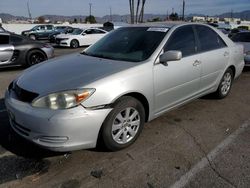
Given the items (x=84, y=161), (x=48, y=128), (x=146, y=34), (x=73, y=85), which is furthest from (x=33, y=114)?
(x=146, y=34)

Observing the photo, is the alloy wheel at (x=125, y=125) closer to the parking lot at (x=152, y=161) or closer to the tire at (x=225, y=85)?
the parking lot at (x=152, y=161)

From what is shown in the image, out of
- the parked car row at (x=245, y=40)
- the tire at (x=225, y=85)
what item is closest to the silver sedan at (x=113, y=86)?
the tire at (x=225, y=85)

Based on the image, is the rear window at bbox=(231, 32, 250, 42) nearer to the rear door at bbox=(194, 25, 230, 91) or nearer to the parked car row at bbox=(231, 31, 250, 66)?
the parked car row at bbox=(231, 31, 250, 66)

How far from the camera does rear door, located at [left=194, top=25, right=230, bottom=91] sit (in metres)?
4.87

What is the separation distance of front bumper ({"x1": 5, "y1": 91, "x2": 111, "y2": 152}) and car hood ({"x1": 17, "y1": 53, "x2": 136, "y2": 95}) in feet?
0.88

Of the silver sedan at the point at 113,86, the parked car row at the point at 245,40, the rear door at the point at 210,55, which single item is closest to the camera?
the silver sedan at the point at 113,86

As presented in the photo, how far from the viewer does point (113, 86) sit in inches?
131

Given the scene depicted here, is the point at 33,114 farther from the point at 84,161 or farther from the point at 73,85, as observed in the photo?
the point at 84,161

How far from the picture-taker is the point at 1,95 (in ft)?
20.3

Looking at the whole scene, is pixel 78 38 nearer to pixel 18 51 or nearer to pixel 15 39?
pixel 15 39

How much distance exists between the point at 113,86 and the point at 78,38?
17800 millimetres

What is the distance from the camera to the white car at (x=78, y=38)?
2011cm

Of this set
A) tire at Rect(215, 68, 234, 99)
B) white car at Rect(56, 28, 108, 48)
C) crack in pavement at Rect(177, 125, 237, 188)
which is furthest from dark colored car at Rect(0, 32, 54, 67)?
white car at Rect(56, 28, 108, 48)

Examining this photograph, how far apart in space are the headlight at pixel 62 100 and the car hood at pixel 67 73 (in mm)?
73
